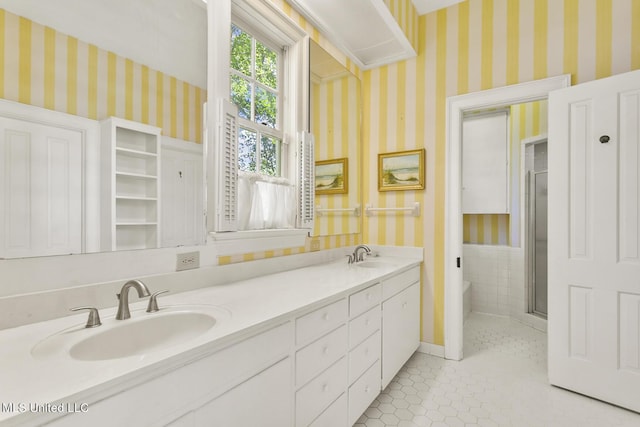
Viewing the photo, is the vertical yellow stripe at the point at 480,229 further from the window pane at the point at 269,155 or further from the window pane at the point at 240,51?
the window pane at the point at 240,51

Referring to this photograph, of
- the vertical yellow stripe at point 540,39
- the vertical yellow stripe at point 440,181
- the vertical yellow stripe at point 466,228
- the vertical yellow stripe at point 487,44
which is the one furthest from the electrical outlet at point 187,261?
the vertical yellow stripe at point 466,228

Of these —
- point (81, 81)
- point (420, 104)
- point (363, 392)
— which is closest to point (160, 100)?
point (81, 81)

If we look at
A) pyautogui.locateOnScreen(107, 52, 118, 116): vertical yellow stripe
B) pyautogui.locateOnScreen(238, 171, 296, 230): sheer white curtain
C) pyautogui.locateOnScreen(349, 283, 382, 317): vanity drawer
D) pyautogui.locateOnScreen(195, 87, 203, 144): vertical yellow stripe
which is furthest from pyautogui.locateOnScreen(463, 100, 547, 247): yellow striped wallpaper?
pyautogui.locateOnScreen(107, 52, 118, 116): vertical yellow stripe

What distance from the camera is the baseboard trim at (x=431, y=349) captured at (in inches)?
104

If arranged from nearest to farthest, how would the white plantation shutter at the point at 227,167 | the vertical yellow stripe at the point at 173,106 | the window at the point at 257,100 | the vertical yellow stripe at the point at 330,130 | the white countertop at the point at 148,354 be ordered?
the white countertop at the point at 148,354, the vertical yellow stripe at the point at 173,106, the white plantation shutter at the point at 227,167, the window at the point at 257,100, the vertical yellow stripe at the point at 330,130

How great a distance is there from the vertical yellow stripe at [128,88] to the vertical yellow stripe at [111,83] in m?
0.04

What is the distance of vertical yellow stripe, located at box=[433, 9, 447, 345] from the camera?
265 cm

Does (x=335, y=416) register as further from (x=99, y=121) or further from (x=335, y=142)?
(x=335, y=142)

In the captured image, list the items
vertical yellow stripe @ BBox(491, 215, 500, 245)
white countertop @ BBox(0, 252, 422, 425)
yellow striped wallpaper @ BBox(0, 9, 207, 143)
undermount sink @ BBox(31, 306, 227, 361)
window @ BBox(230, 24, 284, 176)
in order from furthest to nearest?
vertical yellow stripe @ BBox(491, 215, 500, 245) → window @ BBox(230, 24, 284, 176) → yellow striped wallpaper @ BBox(0, 9, 207, 143) → undermount sink @ BBox(31, 306, 227, 361) → white countertop @ BBox(0, 252, 422, 425)

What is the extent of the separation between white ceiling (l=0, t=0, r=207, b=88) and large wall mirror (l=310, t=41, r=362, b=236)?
98 cm

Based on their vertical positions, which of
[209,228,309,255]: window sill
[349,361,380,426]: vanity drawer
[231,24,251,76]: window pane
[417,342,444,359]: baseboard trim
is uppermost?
[231,24,251,76]: window pane

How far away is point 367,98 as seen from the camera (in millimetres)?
3053

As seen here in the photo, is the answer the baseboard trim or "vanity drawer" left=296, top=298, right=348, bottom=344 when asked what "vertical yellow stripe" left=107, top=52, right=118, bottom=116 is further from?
the baseboard trim

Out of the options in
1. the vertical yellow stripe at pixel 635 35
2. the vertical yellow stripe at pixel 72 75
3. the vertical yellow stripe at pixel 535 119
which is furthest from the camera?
the vertical yellow stripe at pixel 535 119
